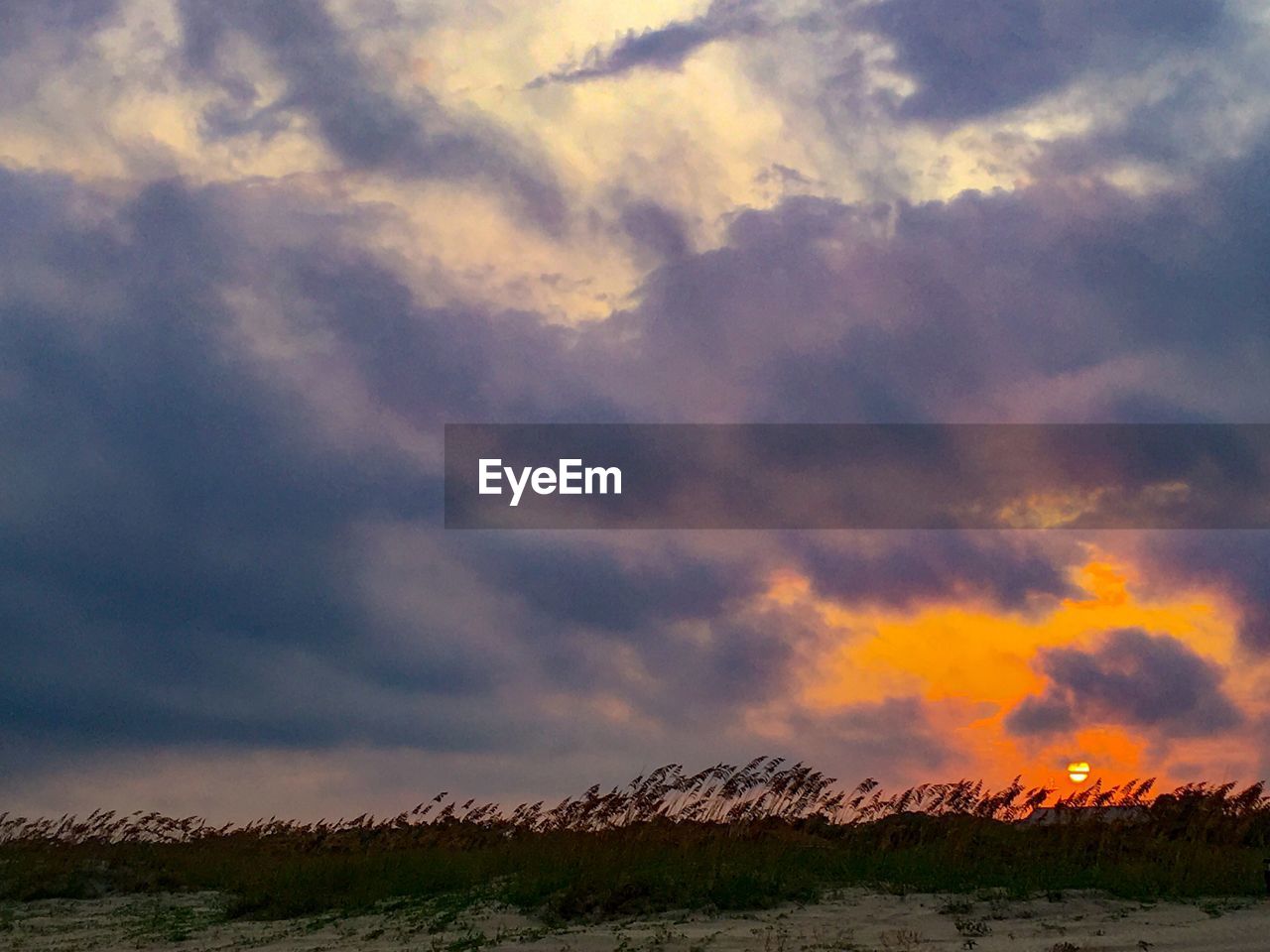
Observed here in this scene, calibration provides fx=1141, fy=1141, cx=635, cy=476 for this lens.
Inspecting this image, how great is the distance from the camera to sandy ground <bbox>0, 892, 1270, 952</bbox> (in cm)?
1266

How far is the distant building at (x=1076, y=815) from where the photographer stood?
20672 millimetres

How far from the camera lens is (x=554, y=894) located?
15719 mm

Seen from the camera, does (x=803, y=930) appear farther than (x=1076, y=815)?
No

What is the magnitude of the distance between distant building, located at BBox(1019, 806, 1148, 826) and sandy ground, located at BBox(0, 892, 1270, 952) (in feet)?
17.6

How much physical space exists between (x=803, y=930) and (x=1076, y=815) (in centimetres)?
952

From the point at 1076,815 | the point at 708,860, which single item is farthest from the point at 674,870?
the point at 1076,815

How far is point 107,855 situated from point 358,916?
11.6m

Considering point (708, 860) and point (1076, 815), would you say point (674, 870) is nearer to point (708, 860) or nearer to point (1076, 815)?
point (708, 860)

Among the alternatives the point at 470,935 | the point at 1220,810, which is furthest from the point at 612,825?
the point at 1220,810

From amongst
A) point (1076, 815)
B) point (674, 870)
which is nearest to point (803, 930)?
point (674, 870)

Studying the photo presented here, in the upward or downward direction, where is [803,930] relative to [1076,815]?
downward

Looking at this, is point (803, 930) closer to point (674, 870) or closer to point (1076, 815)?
point (674, 870)

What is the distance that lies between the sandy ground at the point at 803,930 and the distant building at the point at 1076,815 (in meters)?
5.36

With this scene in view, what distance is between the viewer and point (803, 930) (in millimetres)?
13602
